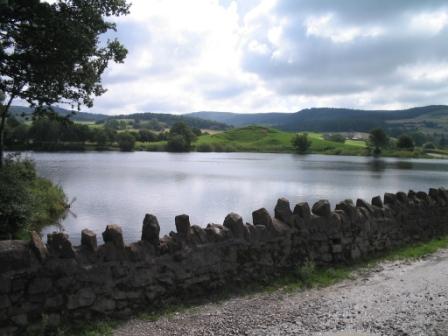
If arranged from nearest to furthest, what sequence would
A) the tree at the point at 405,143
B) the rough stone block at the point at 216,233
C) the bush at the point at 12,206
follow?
the rough stone block at the point at 216,233, the bush at the point at 12,206, the tree at the point at 405,143

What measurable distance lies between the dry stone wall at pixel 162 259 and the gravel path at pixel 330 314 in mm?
502

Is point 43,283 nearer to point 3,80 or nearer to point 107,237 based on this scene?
point 107,237

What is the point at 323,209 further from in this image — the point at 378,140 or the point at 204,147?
the point at 204,147

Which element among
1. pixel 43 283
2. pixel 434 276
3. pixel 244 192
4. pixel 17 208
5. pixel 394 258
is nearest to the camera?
pixel 43 283

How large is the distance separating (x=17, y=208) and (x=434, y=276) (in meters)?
12.7

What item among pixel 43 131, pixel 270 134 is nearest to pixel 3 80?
pixel 43 131

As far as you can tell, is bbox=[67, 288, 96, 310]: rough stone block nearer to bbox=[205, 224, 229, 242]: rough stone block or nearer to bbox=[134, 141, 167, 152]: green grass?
bbox=[205, 224, 229, 242]: rough stone block

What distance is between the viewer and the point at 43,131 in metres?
99.6

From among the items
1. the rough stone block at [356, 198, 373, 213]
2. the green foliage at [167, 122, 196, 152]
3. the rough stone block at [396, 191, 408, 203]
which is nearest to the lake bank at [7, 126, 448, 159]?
the green foliage at [167, 122, 196, 152]

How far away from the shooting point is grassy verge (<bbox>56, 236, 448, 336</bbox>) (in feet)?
18.7

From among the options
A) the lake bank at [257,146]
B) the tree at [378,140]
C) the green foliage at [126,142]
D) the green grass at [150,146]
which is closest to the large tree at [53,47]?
the lake bank at [257,146]

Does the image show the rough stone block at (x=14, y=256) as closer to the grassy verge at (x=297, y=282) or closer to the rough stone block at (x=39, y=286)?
the rough stone block at (x=39, y=286)

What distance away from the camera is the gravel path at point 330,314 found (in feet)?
19.1

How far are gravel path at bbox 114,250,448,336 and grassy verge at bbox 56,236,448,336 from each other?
164mm
